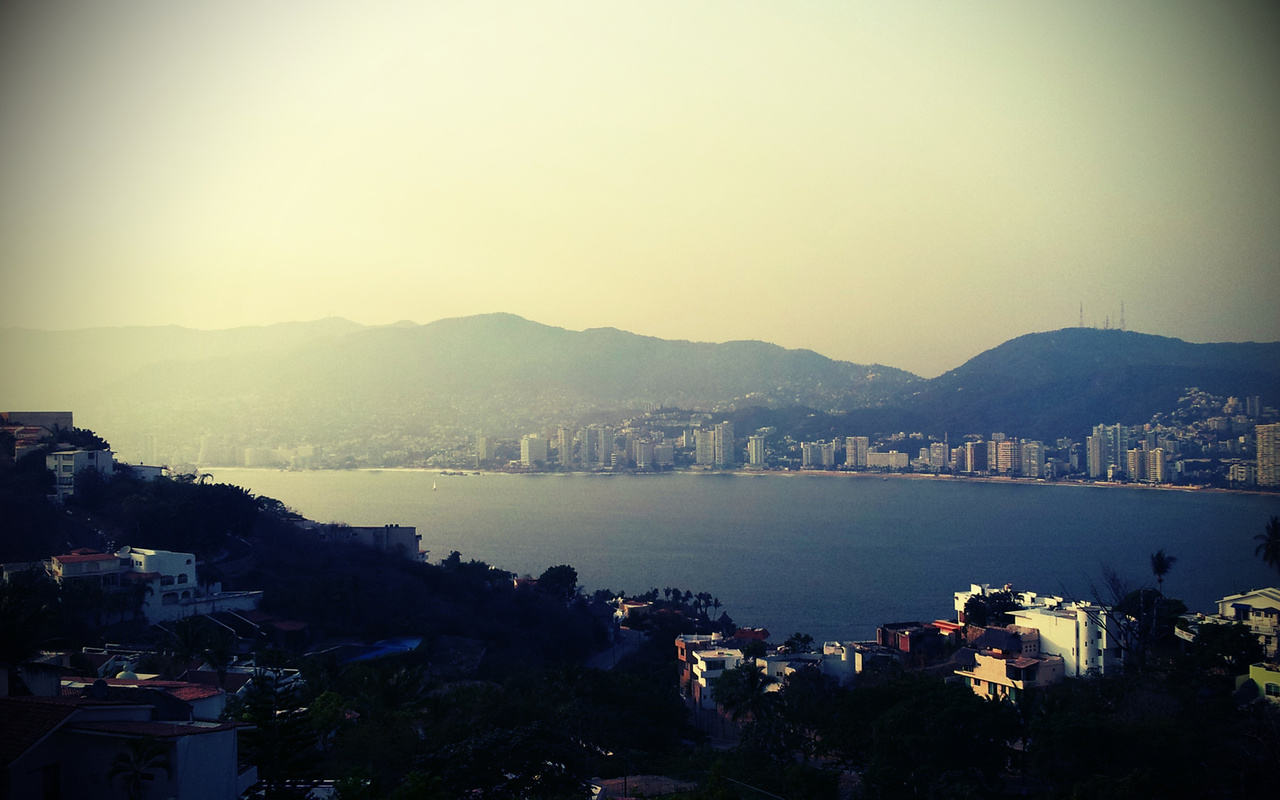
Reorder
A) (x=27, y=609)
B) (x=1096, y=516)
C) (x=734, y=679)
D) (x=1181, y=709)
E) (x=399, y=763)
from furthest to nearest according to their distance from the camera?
(x=1096, y=516), (x=734, y=679), (x=1181, y=709), (x=27, y=609), (x=399, y=763)

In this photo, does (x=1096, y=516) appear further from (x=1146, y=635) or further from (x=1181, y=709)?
(x=1181, y=709)

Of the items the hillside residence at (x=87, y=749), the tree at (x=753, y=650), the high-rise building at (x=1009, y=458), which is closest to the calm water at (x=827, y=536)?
the high-rise building at (x=1009, y=458)

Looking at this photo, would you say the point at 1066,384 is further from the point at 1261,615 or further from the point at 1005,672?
the point at 1005,672

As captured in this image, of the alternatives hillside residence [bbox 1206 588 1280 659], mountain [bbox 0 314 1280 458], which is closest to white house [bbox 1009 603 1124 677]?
hillside residence [bbox 1206 588 1280 659]

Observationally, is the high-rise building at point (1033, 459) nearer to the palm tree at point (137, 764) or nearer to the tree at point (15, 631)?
the tree at point (15, 631)

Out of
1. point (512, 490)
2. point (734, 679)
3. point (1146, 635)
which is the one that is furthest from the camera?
point (512, 490)

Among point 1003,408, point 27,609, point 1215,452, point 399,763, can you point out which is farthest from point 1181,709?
point 1003,408
